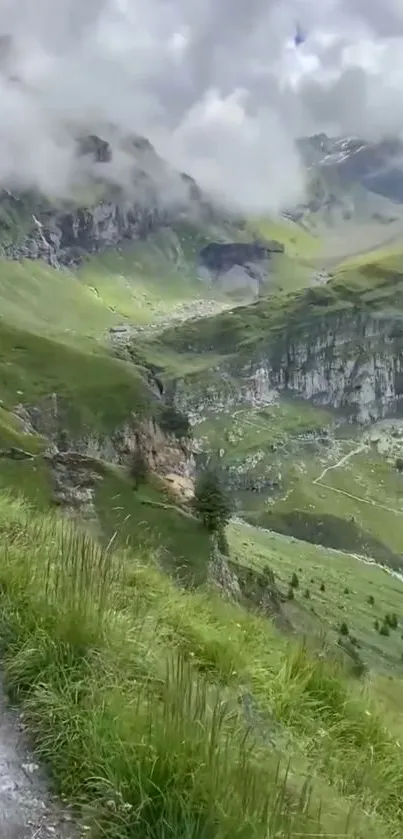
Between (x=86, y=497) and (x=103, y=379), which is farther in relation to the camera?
(x=103, y=379)

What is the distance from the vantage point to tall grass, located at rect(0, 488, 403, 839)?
14.9 feet

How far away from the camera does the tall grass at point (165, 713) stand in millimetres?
4531

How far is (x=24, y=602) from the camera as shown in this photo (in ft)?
22.6

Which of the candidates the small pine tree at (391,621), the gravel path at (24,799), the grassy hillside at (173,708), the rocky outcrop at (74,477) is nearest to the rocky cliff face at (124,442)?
the rocky outcrop at (74,477)

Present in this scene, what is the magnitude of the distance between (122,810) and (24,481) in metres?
51.8

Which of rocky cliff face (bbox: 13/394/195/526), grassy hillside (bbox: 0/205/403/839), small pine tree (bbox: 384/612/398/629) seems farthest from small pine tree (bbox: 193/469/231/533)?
small pine tree (bbox: 384/612/398/629)

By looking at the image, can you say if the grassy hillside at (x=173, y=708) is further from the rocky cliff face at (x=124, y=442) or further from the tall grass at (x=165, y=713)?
the rocky cliff face at (x=124, y=442)

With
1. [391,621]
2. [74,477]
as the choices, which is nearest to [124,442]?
[74,477]

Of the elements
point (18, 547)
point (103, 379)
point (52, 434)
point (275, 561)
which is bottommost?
point (275, 561)

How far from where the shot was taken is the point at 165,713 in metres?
5.19

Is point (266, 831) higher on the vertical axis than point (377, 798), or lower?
higher

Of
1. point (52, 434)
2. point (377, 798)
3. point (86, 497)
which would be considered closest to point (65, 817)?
point (377, 798)

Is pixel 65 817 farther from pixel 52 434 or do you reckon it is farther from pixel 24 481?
pixel 52 434

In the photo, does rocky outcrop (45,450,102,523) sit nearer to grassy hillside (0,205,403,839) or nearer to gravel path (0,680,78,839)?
grassy hillside (0,205,403,839)
